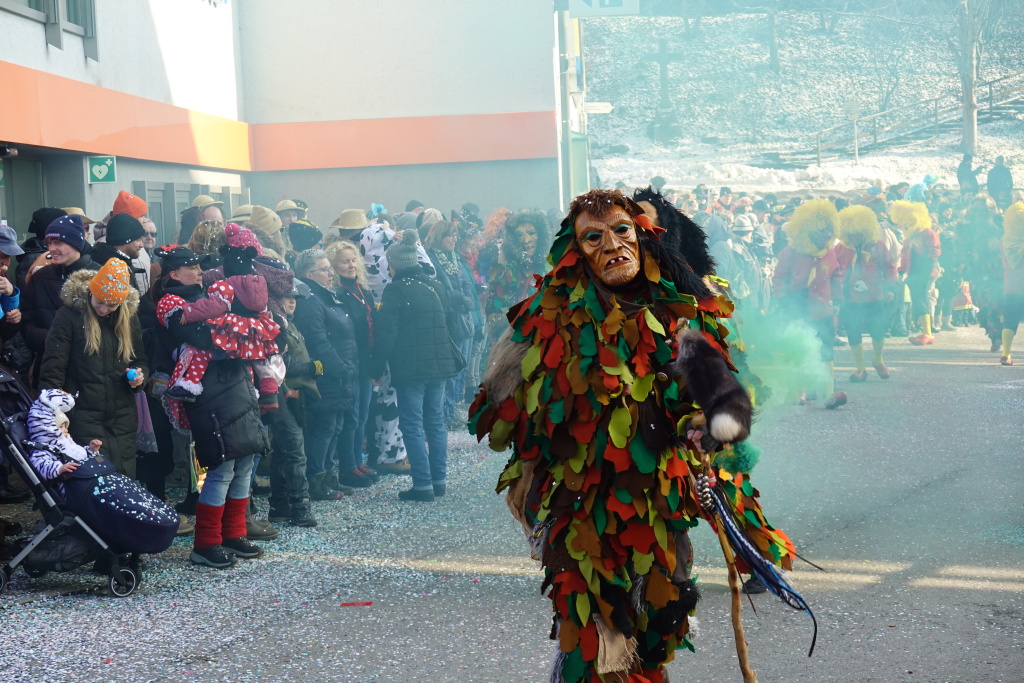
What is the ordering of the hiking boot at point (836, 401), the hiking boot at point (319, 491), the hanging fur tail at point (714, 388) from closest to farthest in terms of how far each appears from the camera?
the hanging fur tail at point (714, 388), the hiking boot at point (319, 491), the hiking boot at point (836, 401)

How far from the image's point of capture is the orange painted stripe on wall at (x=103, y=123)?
10469mm

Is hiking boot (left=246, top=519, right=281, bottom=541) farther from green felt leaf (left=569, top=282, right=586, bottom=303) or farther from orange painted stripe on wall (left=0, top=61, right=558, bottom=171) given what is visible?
orange painted stripe on wall (left=0, top=61, right=558, bottom=171)

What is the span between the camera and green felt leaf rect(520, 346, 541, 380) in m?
3.54

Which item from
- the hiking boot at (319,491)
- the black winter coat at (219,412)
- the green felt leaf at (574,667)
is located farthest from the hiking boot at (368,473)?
the green felt leaf at (574,667)

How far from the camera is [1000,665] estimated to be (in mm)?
4363

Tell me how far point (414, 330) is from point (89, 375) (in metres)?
2.34

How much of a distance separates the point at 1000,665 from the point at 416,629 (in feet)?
8.35

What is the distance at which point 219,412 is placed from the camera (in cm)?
600

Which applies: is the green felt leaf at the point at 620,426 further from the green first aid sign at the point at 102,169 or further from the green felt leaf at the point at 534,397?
the green first aid sign at the point at 102,169

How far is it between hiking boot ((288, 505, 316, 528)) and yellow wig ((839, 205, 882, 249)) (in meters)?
7.48

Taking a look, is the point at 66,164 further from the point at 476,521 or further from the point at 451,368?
the point at 476,521

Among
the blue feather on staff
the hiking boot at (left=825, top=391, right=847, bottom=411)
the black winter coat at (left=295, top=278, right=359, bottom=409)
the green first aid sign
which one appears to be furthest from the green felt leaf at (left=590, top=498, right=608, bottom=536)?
the green first aid sign

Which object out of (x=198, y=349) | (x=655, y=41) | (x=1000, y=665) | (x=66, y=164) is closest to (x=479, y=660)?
(x=1000, y=665)

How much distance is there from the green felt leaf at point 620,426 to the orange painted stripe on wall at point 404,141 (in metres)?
15.7
